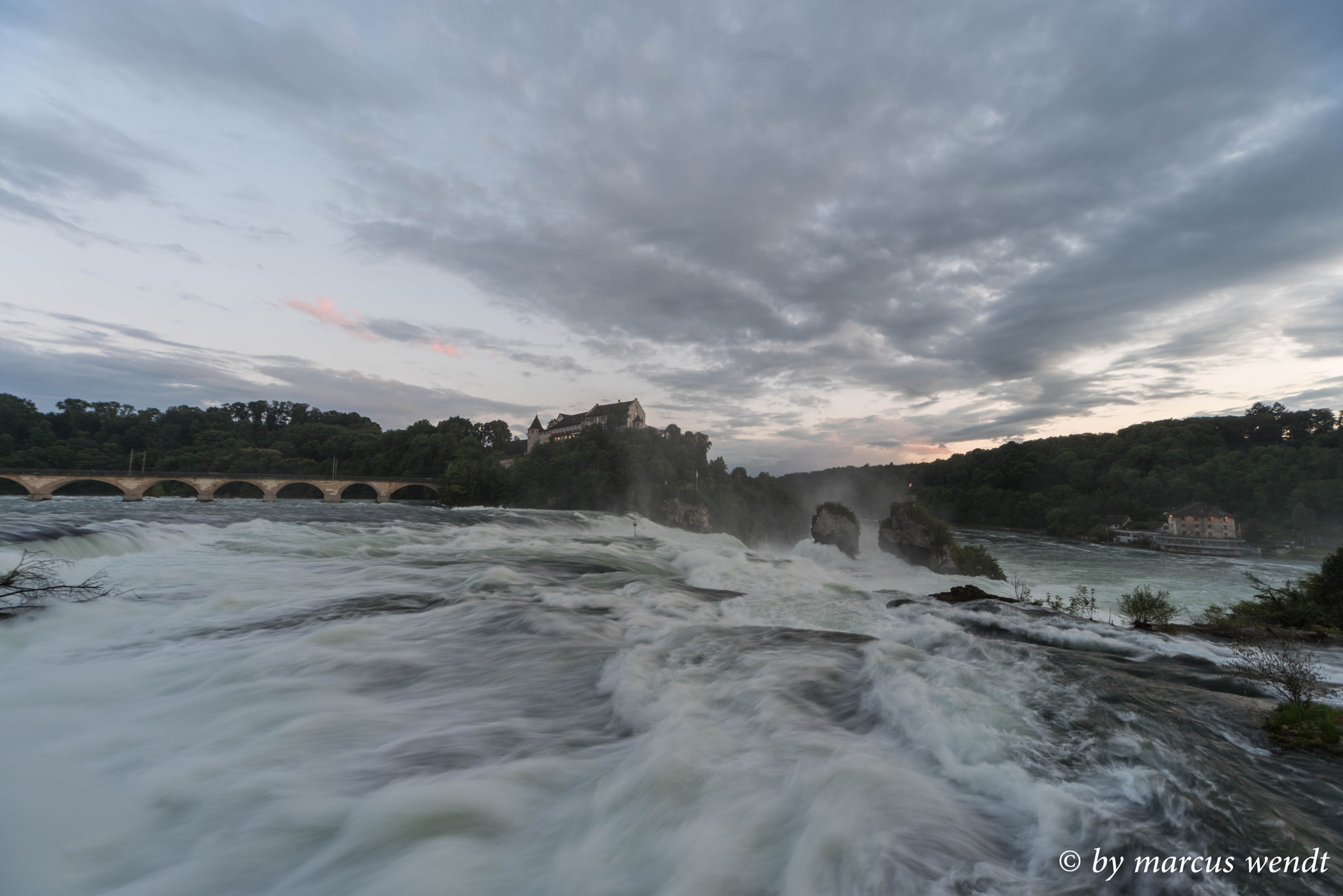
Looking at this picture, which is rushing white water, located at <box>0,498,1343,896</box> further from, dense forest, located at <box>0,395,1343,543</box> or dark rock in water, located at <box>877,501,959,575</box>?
dense forest, located at <box>0,395,1343,543</box>

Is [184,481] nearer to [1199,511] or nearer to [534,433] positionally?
[534,433]

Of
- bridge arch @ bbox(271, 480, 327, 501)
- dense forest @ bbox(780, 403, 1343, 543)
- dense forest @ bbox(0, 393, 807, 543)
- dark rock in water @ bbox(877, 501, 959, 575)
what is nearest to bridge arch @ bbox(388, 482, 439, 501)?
dense forest @ bbox(0, 393, 807, 543)

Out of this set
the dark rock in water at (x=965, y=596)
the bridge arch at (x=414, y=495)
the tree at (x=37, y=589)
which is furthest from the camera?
the bridge arch at (x=414, y=495)

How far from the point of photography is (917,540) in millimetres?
43500

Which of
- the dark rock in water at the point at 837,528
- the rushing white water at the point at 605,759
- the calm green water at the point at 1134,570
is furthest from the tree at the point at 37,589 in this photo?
the dark rock in water at the point at 837,528

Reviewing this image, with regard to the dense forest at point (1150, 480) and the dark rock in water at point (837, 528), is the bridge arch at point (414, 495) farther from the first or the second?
the dense forest at point (1150, 480)

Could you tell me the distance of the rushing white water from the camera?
9.95 feet

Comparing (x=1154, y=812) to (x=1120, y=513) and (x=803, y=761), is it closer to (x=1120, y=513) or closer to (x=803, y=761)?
(x=803, y=761)

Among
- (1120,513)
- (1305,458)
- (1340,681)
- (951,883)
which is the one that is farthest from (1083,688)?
(1305,458)

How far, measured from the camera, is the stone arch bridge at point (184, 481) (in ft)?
158

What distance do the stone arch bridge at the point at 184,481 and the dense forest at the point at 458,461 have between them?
32.3ft

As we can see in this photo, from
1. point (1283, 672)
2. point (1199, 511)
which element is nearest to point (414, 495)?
point (1283, 672)

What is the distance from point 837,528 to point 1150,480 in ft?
237

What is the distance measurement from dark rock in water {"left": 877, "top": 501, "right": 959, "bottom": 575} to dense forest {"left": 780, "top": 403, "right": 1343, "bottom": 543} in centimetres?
5417
